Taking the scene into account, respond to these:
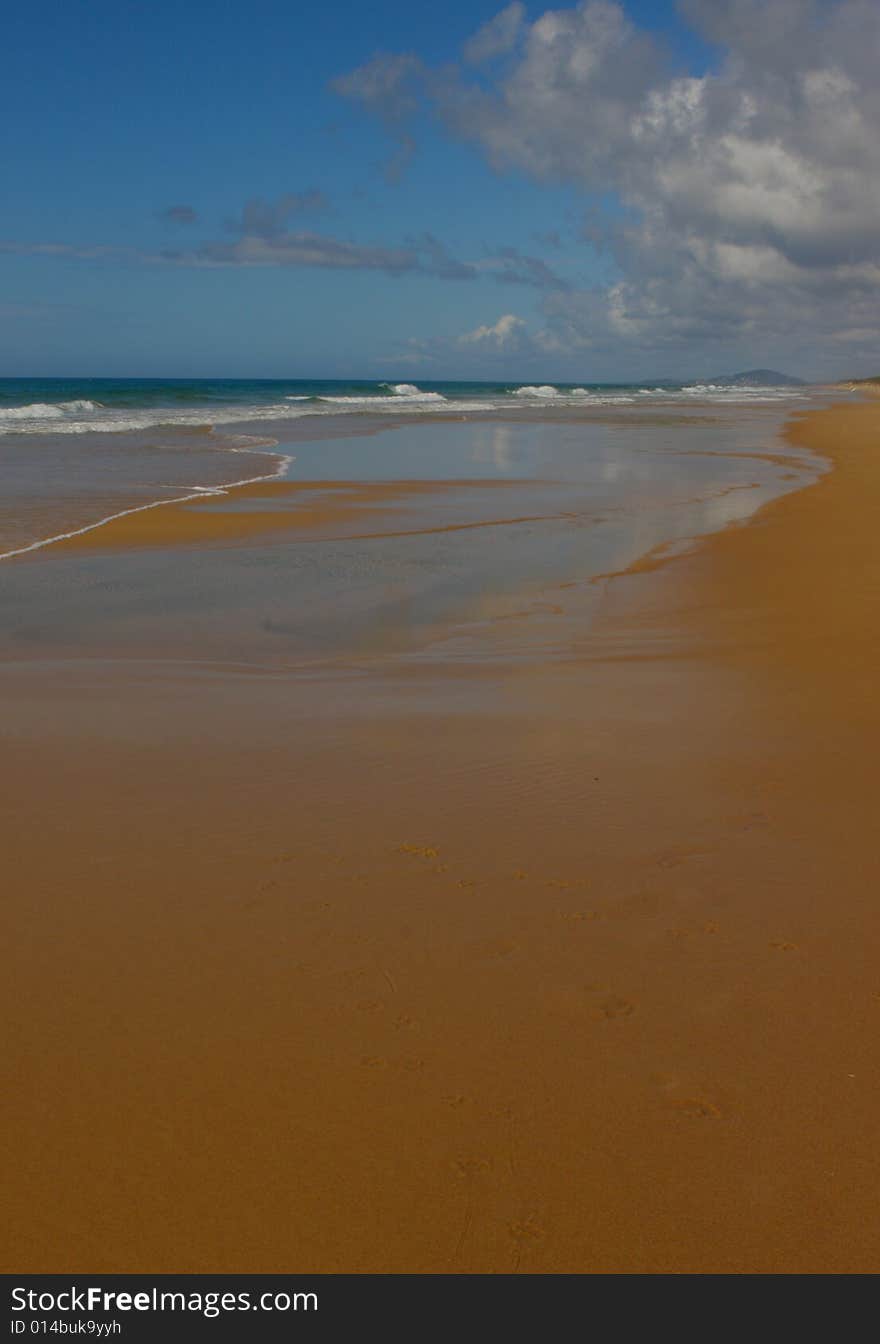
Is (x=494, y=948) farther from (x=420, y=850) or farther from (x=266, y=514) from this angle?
(x=266, y=514)

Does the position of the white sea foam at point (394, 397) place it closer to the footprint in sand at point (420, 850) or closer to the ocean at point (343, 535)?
the ocean at point (343, 535)

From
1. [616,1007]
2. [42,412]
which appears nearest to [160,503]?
[616,1007]

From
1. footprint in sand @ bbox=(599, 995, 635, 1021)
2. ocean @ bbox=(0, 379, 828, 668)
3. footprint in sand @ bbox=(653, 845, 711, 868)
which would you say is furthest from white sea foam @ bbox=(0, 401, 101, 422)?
footprint in sand @ bbox=(599, 995, 635, 1021)

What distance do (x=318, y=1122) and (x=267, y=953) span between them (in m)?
0.81

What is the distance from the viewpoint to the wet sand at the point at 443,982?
2340 millimetres

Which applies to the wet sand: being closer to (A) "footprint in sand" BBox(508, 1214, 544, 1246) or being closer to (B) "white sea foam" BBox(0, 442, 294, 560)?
(A) "footprint in sand" BBox(508, 1214, 544, 1246)

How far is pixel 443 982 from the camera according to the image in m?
3.19

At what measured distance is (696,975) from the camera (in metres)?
3.22

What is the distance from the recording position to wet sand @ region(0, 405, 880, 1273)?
7.68 ft

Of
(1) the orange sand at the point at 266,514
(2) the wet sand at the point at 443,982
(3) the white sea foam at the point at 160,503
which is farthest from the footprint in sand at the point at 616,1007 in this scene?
(1) the orange sand at the point at 266,514
